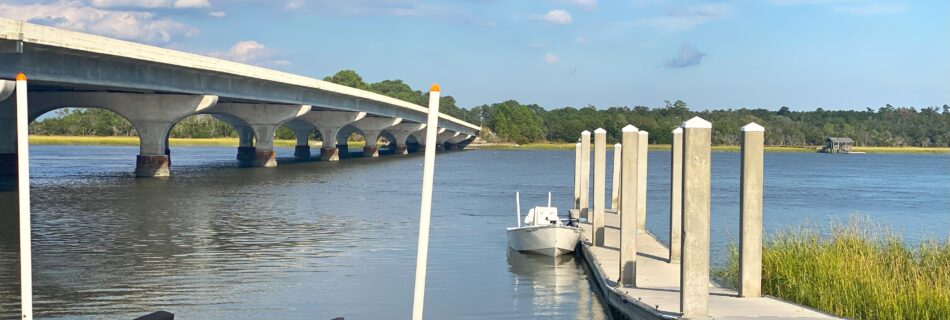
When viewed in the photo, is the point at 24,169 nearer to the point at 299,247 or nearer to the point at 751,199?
the point at 751,199

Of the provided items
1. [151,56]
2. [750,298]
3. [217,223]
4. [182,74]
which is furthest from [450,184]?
[750,298]

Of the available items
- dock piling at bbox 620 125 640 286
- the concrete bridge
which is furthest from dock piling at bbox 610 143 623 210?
the concrete bridge

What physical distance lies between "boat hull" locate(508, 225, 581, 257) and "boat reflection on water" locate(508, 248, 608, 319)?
0.23 metres

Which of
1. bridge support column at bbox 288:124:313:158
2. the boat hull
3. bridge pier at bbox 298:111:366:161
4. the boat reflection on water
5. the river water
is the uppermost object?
bridge pier at bbox 298:111:366:161

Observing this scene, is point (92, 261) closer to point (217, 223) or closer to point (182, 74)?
point (217, 223)

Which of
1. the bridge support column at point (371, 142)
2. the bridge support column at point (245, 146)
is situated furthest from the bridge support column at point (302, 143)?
the bridge support column at point (245, 146)

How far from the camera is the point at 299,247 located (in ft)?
105

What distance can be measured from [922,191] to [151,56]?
178 ft

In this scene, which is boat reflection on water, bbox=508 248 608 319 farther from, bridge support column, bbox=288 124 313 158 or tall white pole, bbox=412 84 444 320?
bridge support column, bbox=288 124 313 158

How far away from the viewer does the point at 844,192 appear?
72812mm

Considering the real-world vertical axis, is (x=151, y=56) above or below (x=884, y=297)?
above

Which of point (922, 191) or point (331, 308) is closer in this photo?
point (331, 308)

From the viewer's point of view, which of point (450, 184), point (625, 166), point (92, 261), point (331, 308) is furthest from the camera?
point (450, 184)

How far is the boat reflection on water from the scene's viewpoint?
22.3 meters
